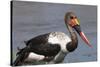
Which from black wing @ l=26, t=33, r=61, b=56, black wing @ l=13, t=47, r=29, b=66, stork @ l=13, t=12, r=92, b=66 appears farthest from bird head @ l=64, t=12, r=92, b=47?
black wing @ l=13, t=47, r=29, b=66

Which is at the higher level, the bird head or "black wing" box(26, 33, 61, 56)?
the bird head

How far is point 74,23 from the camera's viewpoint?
246cm

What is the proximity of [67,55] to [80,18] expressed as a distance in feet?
1.52

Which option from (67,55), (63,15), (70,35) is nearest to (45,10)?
(63,15)

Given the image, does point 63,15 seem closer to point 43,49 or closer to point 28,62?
point 43,49

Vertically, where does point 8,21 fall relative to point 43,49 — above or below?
above

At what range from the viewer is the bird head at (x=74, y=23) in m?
2.42

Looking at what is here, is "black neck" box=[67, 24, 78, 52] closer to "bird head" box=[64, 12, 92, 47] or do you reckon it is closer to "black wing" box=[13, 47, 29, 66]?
"bird head" box=[64, 12, 92, 47]

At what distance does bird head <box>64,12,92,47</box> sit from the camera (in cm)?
242

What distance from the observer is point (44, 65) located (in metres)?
2.31

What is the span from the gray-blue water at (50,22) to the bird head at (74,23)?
4cm

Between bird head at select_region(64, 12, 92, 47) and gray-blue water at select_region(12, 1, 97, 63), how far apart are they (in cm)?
4

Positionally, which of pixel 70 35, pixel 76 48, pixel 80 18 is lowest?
pixel 76 48

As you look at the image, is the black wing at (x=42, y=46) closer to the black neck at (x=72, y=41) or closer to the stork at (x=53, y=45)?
the stork at (x=53, y=45)
